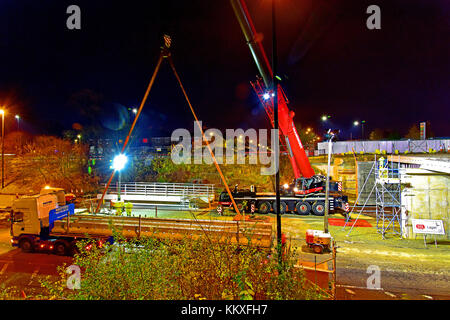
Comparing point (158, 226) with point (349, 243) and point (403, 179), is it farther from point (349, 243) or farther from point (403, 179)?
point (403, 179)

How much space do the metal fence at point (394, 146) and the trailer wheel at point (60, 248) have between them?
30016 millimetres

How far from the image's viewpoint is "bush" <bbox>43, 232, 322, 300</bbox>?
15.3ft

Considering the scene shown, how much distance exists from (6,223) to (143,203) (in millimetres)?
9904

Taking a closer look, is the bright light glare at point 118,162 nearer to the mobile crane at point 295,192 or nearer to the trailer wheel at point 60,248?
the trailer wheel at point 60,248

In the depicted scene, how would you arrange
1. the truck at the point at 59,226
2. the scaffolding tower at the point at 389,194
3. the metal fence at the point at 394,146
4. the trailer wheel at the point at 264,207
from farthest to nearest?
the metal fence at the point at 394,146 < the trailer wheel at the point at 264,207 < the scaffolding tower at the point at 389,194 < the truck at the point at 59,226

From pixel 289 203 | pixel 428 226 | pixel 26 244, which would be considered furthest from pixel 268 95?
pixel 26 244

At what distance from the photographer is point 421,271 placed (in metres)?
→ 9.66

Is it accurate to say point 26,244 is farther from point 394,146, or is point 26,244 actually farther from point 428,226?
point 394,146

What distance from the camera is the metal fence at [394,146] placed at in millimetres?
30938

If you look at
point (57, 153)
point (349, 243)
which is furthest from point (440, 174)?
point (57, 153)

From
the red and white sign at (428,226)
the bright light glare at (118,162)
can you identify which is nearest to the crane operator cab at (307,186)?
the red and white sign at (428,226)

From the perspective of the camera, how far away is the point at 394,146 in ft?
106

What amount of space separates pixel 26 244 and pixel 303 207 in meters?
17.0
